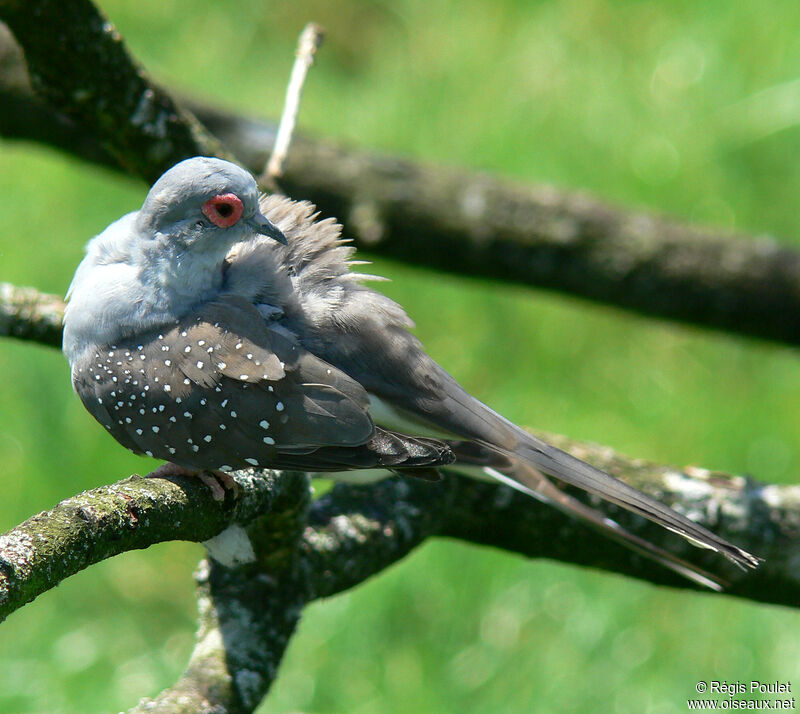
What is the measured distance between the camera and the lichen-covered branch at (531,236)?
4.47m

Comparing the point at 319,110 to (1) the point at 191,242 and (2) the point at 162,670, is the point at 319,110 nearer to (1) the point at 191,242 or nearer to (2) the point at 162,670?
(2) the point at 162,670

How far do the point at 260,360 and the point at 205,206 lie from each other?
0.41m

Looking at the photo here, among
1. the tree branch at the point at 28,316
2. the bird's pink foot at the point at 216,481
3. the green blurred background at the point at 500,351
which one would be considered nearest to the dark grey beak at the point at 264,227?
the bird's pink foot at the point at 216,481

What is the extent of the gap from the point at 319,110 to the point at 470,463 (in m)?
4.41

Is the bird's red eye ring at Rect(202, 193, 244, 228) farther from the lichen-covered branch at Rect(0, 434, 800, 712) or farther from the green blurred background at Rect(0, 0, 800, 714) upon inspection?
the green blurred background at Rect(0, 0, 800, 714)

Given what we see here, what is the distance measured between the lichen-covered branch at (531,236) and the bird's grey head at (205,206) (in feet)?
6.00

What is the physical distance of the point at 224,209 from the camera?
8.35 ft

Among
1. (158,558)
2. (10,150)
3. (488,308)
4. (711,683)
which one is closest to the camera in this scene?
(711,683)

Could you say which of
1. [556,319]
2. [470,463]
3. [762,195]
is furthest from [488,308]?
[470,463]

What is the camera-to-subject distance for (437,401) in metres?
2.77

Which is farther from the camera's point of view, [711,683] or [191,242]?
[711,683]

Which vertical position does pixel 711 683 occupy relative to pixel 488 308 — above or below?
below

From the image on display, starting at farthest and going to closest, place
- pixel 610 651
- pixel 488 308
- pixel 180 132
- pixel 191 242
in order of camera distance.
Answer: pixel 488 308, pixel 610 651, pixel 180 132, pixel 191 242

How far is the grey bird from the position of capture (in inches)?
99.0
